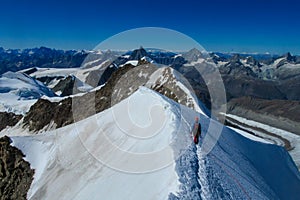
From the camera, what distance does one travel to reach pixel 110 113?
32.0 m

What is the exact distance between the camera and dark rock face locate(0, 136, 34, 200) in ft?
92.4

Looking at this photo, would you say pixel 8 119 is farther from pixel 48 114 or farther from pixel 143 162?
pixel 143 162

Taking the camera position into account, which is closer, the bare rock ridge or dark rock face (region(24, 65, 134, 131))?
the bare rock ridge

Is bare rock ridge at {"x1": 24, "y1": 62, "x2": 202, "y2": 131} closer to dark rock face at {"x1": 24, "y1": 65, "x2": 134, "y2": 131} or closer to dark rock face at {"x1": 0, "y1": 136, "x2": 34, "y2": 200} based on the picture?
dark rock face at {"x1": 24, "y1": 65, "x2": 134, "y2": 131}

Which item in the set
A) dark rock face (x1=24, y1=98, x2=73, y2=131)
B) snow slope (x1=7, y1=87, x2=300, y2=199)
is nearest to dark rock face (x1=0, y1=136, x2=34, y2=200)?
snow slope (x1=7, y1=87, x2=300, y2=199)

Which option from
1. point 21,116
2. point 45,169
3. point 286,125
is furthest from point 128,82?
point 286,125

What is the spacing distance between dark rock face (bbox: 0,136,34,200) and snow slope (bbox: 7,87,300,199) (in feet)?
2.89

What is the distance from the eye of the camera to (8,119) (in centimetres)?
8106

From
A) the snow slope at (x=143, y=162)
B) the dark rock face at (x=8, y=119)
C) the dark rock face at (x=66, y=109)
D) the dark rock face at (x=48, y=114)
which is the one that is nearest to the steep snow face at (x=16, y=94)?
the dark rock face at (x=8, y=119)

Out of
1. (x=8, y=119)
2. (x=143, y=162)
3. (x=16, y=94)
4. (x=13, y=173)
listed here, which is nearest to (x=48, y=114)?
(x=8, y=119)

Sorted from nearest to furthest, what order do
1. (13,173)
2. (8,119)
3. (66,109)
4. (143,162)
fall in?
(143,162) < (13,173) < (66,109) < (8,119)

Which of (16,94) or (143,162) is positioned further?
(16,94)

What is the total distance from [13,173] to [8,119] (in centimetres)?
5566

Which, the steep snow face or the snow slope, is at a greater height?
the snow slope
